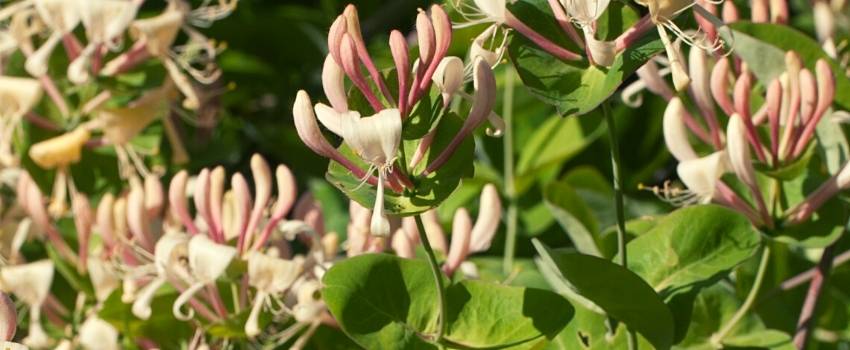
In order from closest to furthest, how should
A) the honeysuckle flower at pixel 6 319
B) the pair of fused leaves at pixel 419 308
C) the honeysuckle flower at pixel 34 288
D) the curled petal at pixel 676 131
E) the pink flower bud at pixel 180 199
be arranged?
the honeysuckle flower at pixel 6 319
the pair of fused leaves at pixel 419 308
the curled petal at pixel 676 131
the pink flower bud at pixel 180 199
the honeysuckle flower at pixel 34 288

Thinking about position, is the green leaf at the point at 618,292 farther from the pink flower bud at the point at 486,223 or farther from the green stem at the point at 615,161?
the pink flower bud at the point at 486,223

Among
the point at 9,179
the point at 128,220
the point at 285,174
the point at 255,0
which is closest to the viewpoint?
the point at 285,174

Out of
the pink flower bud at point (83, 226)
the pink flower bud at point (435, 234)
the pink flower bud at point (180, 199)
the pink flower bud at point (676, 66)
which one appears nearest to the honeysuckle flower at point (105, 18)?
the pink flower bud at point (83, 226)

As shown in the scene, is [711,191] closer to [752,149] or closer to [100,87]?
[752,149]

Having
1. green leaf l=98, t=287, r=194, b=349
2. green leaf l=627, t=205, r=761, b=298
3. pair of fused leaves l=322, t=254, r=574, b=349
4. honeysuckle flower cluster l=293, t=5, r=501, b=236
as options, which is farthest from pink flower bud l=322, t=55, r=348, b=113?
green leaf l=98, t=287, r=194, b=349

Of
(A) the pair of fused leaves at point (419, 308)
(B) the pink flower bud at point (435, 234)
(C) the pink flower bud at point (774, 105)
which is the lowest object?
(B) the pink flower bud at point (435, 234)

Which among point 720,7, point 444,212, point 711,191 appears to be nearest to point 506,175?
point 444,212

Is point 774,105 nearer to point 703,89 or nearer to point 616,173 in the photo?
point 703,89
